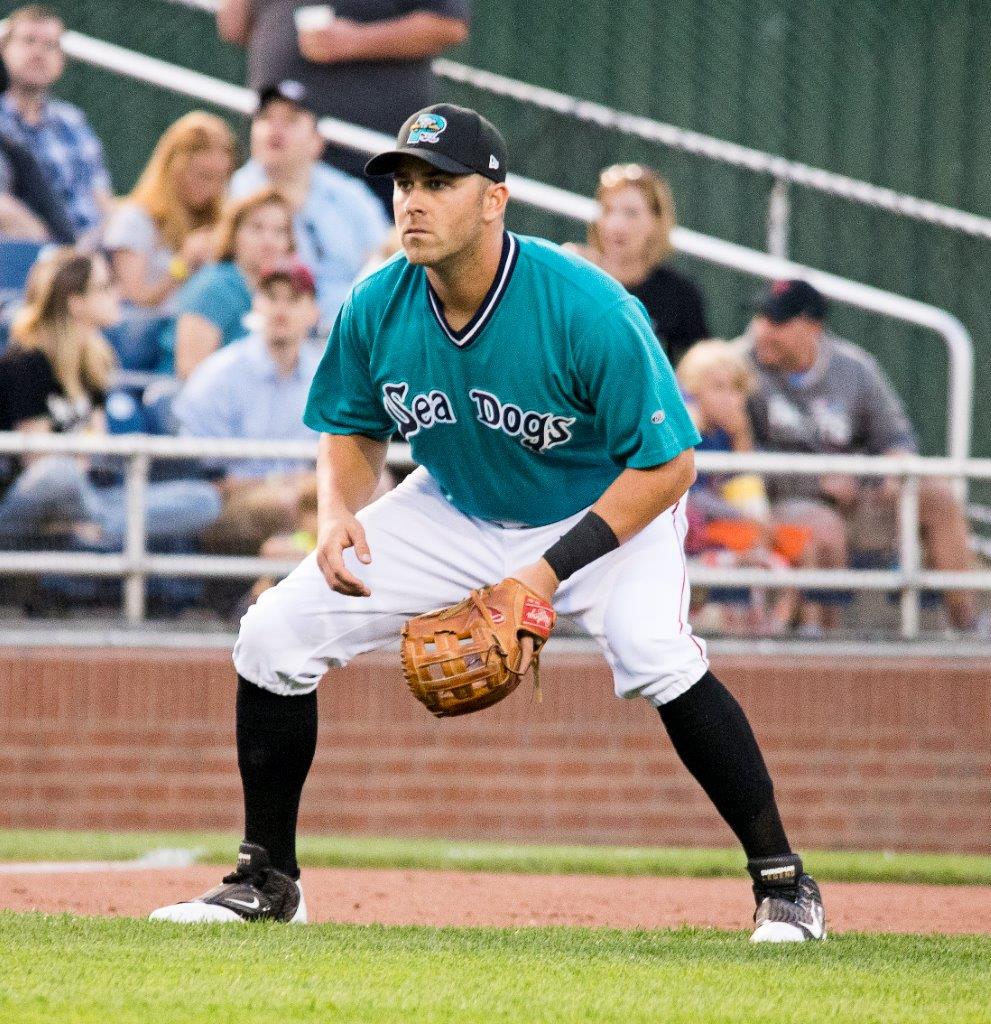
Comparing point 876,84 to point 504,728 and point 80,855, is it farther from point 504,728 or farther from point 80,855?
point 80,855

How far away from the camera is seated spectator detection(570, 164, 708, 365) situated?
8867mm

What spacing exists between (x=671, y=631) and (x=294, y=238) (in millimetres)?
4982

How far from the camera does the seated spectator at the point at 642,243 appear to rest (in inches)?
349

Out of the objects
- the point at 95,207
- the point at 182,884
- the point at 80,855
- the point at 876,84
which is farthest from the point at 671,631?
the point at 876,84

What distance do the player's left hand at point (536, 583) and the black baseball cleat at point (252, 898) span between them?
0.89 meters

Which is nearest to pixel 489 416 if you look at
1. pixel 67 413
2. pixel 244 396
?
pixel 244 396

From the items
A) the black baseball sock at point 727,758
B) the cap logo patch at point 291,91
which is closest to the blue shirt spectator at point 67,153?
the cap logo patch at point 291,91

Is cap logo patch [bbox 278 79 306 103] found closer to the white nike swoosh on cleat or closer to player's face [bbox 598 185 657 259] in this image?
player's face [bbox 598 185 657 259]

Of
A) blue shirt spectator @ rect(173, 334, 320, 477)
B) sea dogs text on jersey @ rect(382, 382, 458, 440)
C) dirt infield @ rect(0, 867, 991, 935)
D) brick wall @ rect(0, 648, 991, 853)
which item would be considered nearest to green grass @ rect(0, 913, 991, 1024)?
dirt infield @ rect(0, 867, 991, 935)

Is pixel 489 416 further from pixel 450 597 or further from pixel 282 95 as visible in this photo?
pixel 282 95

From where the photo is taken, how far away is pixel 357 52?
32.8ft

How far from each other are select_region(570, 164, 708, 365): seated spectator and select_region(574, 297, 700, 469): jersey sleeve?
4266 millimetres

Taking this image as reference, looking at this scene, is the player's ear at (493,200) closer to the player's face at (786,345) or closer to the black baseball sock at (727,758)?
the black baseball sock at (727,758)

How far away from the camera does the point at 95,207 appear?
9.65 m
